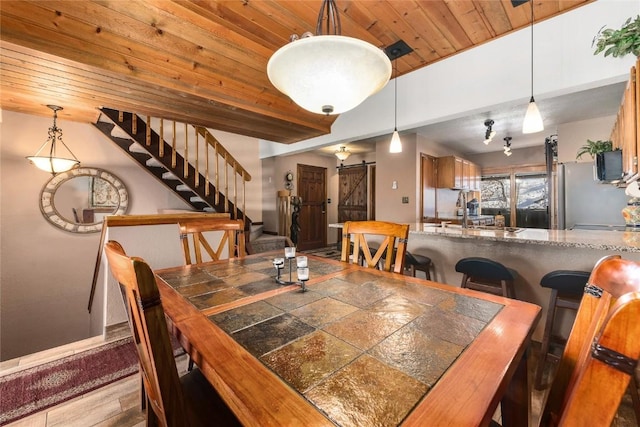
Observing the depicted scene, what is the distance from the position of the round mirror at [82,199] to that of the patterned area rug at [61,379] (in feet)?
8.73

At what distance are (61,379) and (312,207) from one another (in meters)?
5.21

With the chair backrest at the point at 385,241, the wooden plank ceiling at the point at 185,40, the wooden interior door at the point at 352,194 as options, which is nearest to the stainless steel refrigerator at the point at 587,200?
the wooden plank ceiling at the point at 185,40

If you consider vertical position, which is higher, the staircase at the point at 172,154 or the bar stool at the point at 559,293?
the staircase at the point at 172,154

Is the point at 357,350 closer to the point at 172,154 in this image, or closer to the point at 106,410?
the point at 106,410

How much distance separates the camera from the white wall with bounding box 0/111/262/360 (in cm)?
348

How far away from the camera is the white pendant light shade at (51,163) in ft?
10.5

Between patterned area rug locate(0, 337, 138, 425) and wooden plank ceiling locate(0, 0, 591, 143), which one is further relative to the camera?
wooden plank ceiling locate(0, 0, 591, 143)

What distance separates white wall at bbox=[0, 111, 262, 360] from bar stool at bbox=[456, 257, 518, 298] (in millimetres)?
4849

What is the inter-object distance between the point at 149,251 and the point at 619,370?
9.82 ft

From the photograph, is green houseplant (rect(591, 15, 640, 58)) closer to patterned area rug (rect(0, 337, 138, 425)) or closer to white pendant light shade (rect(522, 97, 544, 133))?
white pendant light shade (rect(522, 97, 544, 133))

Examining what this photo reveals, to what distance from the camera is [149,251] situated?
256 cm

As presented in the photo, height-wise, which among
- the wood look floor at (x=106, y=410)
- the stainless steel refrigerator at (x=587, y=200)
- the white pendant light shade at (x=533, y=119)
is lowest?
the wood look floor at (x=106, y=410)

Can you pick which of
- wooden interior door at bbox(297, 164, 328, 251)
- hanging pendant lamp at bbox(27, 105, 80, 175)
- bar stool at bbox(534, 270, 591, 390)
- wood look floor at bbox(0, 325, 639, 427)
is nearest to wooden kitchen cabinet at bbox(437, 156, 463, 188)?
wooden interior door at bbox(297, 164, 328, 251)

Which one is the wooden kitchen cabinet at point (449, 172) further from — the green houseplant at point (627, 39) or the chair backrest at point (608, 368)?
the chair backrest at point (608, 368)
